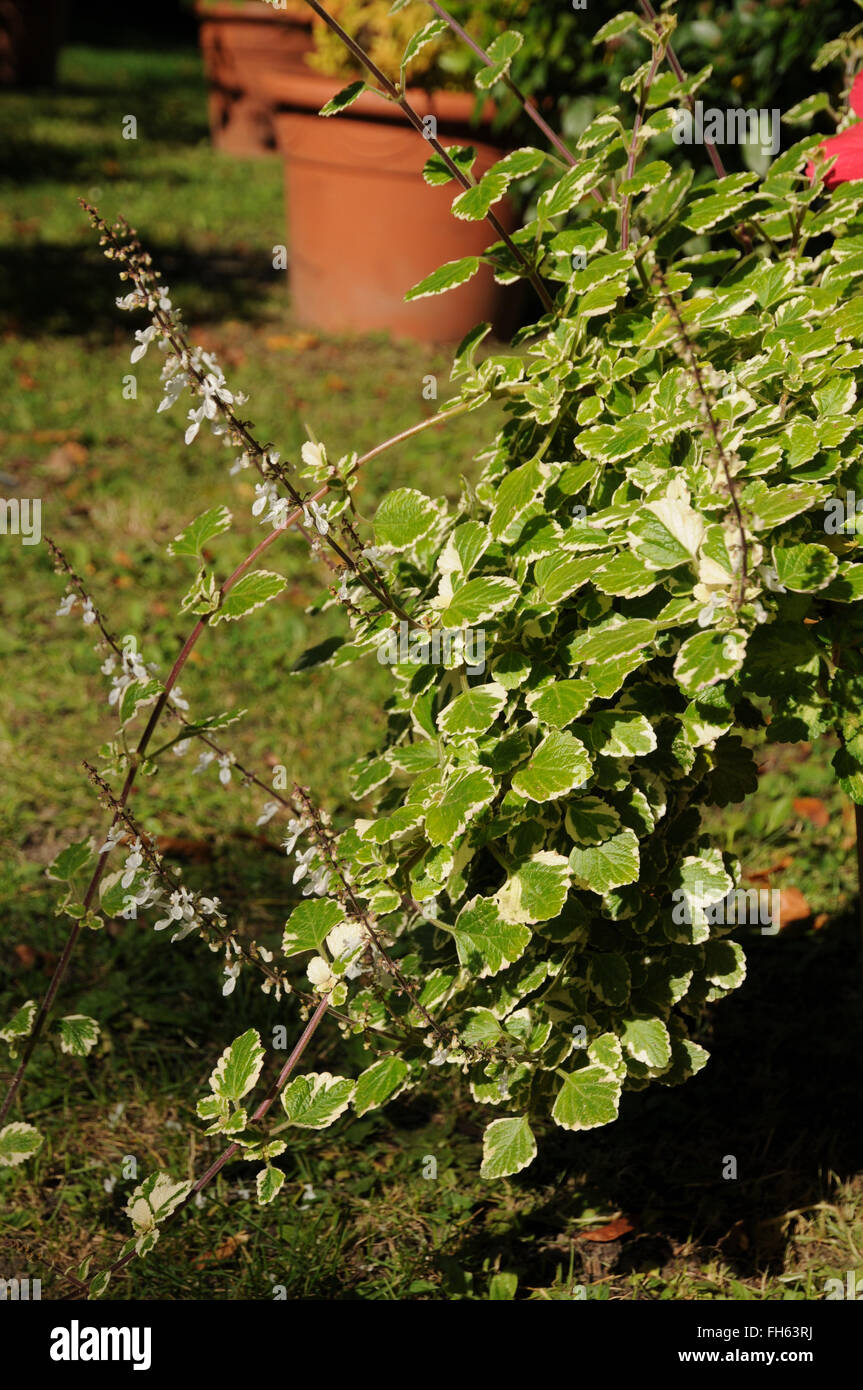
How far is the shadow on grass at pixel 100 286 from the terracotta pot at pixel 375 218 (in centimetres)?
52

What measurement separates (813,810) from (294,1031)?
124cm

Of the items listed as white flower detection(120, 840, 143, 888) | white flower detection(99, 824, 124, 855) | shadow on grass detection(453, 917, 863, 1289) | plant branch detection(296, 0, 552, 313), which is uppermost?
plant branch detection(296, 0, 552, 313)

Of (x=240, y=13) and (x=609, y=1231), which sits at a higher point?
(x=240, y=13)

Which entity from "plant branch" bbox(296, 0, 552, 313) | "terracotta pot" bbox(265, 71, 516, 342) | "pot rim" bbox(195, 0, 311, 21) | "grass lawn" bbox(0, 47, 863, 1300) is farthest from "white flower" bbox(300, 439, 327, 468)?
"pot rim" bbox(195, 0, 311, 21)

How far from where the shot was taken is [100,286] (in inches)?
241

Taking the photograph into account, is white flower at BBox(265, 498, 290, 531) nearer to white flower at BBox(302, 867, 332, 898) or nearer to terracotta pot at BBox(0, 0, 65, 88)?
white flower at BBox(302, 867, 332, 898)

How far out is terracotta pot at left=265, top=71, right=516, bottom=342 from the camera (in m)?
5.02

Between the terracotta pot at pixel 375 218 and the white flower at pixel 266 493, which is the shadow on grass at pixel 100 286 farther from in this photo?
the white flower at pixel 266 493

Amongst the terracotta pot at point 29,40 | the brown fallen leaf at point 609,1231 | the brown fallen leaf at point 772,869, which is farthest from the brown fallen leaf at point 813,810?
the terracotta pot at point 29,40

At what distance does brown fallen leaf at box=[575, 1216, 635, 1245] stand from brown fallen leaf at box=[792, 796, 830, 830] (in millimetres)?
1130

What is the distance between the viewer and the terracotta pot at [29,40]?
10.7m

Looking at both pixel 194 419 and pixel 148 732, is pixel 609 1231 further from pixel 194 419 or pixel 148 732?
pixel 194 419

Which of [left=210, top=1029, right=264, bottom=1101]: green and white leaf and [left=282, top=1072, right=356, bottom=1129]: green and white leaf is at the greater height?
[left=210, top=1029, right=264, bottom=1101]: green and white leaf

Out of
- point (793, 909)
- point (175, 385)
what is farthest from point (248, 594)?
point (793, 909)
